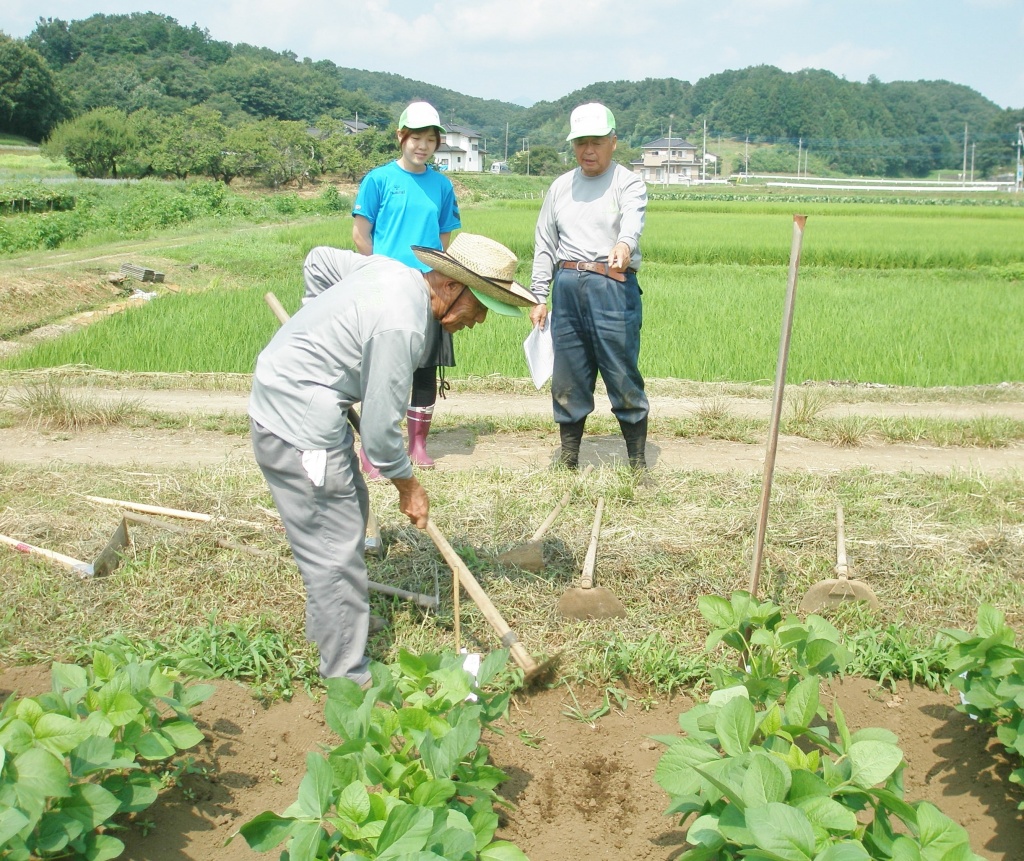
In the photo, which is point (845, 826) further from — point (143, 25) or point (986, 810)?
point (143, 25)

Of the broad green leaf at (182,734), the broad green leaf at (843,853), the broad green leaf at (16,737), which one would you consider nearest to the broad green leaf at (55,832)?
the broad green leaf at (16,737)

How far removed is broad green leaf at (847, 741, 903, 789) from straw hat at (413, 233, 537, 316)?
1.47m

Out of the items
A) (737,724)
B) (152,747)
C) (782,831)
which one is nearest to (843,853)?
(782,831)

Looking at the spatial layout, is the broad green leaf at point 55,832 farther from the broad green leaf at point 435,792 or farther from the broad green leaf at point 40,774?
the broad green leaf at point 435,792

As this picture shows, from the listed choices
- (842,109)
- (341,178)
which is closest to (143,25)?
(341,178)

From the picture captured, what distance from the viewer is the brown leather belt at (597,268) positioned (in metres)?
4.78

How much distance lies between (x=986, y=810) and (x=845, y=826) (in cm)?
105

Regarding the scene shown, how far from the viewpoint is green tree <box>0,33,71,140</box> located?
50.0 metres

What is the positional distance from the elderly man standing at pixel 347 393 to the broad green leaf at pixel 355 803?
2.46 ft

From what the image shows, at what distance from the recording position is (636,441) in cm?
507

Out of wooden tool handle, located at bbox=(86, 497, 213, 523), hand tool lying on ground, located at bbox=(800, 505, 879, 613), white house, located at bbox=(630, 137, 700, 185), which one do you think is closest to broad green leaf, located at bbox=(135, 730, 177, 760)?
wooden tool handle, located at bbox=(86, 497, 213, 523)

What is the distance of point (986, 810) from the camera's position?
280cm

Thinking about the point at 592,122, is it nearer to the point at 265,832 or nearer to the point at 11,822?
the point at 265,832

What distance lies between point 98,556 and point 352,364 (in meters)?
1.70
